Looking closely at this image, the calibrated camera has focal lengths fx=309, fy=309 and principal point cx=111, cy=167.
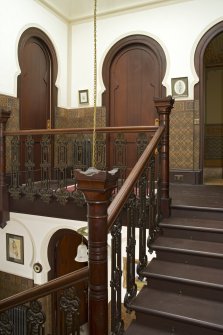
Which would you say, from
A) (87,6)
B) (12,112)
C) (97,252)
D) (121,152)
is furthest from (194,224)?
(87,6)

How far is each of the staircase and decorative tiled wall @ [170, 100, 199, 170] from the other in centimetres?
263

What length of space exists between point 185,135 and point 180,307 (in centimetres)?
404

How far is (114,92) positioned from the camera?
674 centimetres

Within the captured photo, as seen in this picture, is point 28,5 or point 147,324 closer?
point 147,324

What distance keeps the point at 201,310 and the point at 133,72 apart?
5146mm

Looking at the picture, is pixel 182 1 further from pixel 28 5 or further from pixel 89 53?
pixel 28 5

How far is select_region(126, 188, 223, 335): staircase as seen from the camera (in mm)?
2461

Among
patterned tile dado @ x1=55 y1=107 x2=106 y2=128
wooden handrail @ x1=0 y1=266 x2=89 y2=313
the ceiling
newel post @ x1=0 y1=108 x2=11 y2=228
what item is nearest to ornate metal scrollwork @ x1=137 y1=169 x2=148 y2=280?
wooden handrail @ x1=0 y1=266 x2=89 y2=313

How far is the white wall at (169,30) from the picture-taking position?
5.88 m

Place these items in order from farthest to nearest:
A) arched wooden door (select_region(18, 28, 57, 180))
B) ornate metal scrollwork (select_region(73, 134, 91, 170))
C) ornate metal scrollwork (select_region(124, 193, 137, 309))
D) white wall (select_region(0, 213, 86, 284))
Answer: arched wooden door (select_region(18, 28, 57, 180))
white wall (select_region(0, 213, 86, 284))
ornate metal scrollwork (select_region(73, 134, 91, 170))
ornate metal scrollwork (select_region(124, 193, 137, 309))

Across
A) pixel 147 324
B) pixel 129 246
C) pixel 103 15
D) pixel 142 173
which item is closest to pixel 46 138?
pixel 142 173

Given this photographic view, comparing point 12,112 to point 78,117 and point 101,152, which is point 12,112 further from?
point 101,152

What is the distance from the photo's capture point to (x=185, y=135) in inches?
239

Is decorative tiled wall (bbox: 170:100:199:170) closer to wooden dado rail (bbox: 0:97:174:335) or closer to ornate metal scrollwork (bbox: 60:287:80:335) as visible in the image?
wooden dado rail (bbox: 0:97:174:335)
